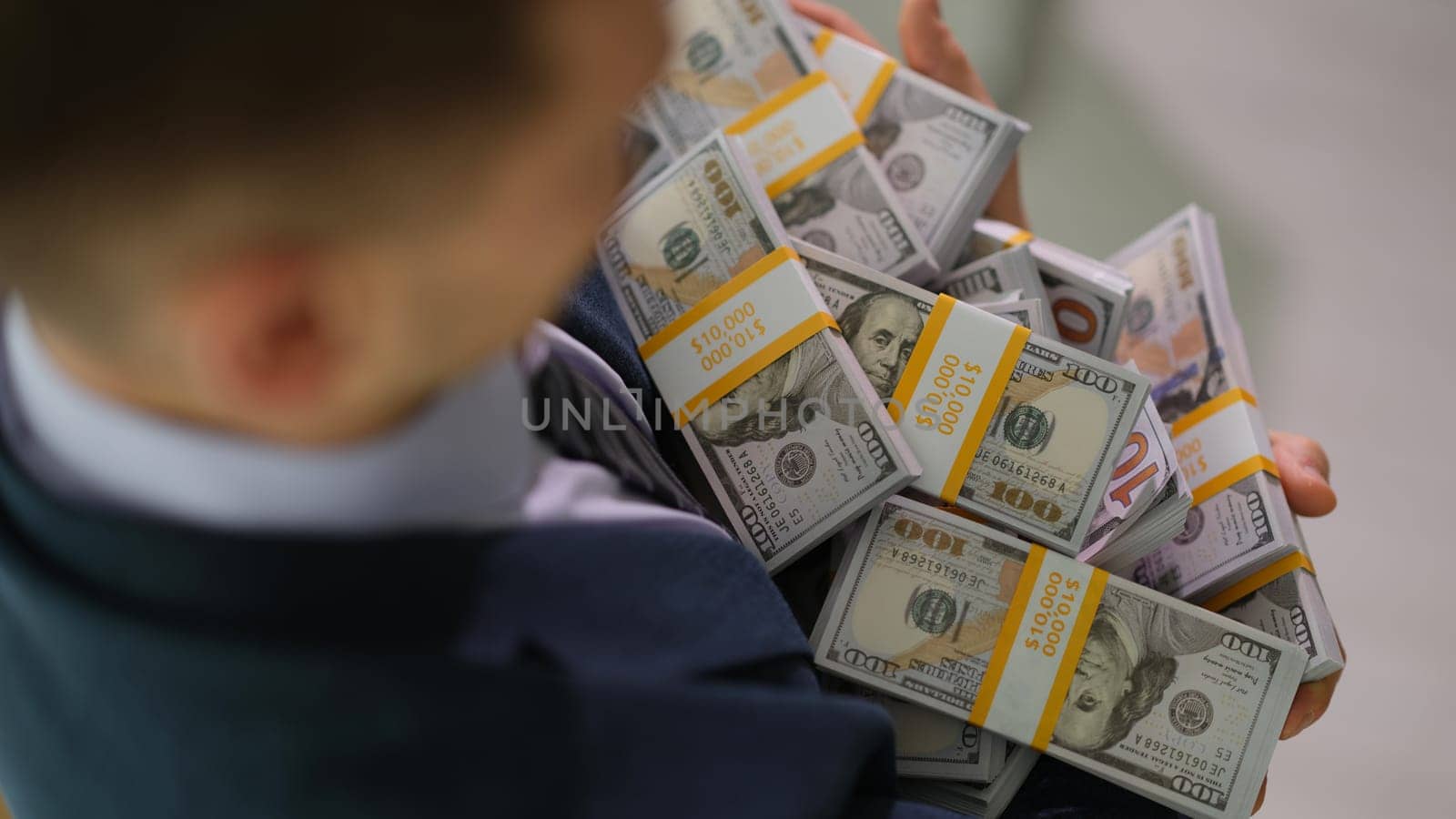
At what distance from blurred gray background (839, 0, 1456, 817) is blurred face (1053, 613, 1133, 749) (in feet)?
2.72

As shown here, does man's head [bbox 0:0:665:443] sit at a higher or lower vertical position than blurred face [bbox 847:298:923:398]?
lower

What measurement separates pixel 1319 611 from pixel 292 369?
0.89 metres

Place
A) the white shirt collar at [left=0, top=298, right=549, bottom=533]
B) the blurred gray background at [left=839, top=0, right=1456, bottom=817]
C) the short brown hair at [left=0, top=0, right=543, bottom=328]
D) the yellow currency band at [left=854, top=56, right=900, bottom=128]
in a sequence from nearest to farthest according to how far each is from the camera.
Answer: the short brown hair at [left=0, top=0, right=543, bottom=328]
the white shirt collar at [left=0, top=298, right=549, bottom=533]
the yellow currency band at [left=854, top=56, right=900, bottom=128]
the blurred gray background at [left=839, top=0, right=1456, bottom=817]

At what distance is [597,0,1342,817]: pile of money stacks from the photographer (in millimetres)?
845

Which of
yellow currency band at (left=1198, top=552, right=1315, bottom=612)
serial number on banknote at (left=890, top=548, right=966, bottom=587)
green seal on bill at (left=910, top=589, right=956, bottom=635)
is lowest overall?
green seal on bill at (left=910, top=589, right=956, bottom=635)

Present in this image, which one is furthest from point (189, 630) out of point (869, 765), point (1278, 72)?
point (1278, 72)

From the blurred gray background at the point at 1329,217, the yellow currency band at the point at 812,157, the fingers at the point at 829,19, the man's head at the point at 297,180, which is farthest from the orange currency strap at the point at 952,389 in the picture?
the blurred gray background at the point at 1329,217

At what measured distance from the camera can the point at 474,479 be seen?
0.47 meters

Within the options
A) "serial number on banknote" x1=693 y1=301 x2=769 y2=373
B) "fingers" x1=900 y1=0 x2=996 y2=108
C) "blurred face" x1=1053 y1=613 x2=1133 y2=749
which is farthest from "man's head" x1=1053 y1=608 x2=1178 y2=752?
"fingers" x1=900 y1=0 x2=996 y2=108

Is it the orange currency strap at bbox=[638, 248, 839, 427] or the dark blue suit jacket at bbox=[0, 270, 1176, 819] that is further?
the orange currency strap at bbox=[638, 248, 839, 427]

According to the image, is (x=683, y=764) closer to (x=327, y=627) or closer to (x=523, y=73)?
(x=327, y=627)

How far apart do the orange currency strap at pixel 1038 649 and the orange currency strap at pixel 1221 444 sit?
7.9 inches

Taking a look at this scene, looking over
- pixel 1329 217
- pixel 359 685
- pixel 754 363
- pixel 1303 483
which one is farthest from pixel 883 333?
pixel 1329 217

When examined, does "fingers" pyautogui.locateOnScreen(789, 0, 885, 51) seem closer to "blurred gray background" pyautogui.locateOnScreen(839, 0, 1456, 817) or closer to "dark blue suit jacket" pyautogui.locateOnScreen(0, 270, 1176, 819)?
"blurred gray background" pyautogui.locateOnScreen(839, 0, 1456, 817)
